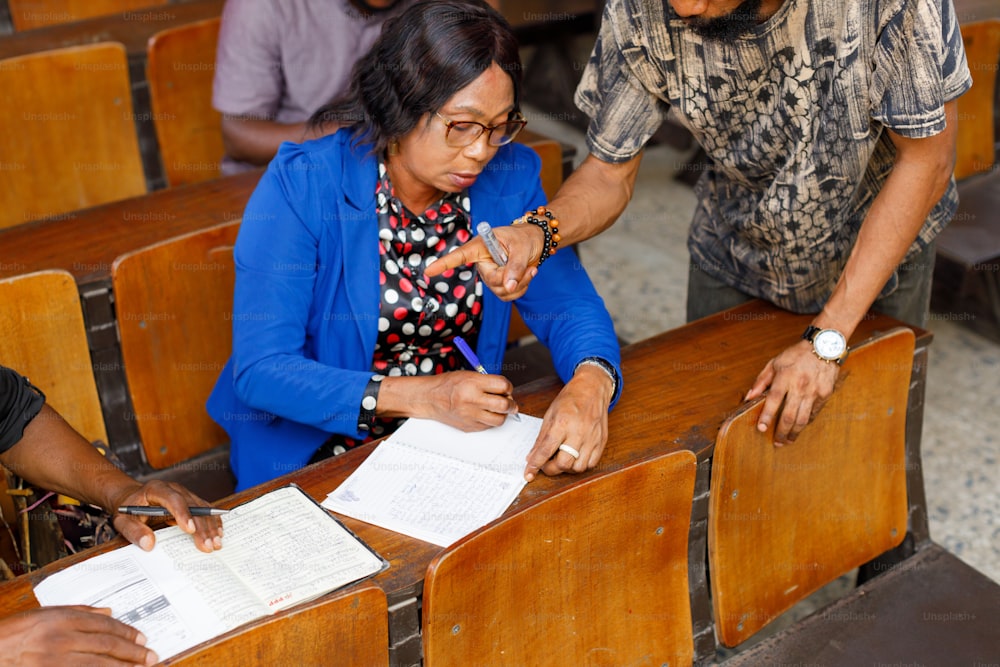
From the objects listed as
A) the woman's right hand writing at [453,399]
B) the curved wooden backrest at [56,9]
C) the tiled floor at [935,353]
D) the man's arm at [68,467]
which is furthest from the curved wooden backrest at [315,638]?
the curved wooden backrest at [56,9]

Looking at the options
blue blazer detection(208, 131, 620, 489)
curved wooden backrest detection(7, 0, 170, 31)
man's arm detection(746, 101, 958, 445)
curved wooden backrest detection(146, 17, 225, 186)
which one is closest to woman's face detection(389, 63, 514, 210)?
blue blazer detection(208, 131, 620, 489)

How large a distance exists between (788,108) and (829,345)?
1.35ft

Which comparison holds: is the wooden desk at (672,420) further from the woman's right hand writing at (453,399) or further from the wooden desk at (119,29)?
the wooden desk at (119,29)

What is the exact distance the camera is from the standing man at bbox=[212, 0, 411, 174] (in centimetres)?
268

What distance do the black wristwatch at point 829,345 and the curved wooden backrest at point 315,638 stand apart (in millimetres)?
877

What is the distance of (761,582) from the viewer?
1.77 metres

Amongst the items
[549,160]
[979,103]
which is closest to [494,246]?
[549,160]

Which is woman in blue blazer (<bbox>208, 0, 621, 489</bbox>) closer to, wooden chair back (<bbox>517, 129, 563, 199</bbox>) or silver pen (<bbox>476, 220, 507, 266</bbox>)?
silver pen (<bbox>476, 220, 507, 266</bbox>)

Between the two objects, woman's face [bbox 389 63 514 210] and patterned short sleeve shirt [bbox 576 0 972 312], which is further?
woman's face [bbox 389 63 514 210]

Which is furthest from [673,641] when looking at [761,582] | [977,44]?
[977,44]

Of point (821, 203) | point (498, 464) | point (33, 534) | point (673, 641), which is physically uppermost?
point (821, 203)

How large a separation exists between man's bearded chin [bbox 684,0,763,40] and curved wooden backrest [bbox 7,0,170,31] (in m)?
3.06

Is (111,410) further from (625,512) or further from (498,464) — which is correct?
(625,512)

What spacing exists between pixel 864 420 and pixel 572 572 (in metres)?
0.67
